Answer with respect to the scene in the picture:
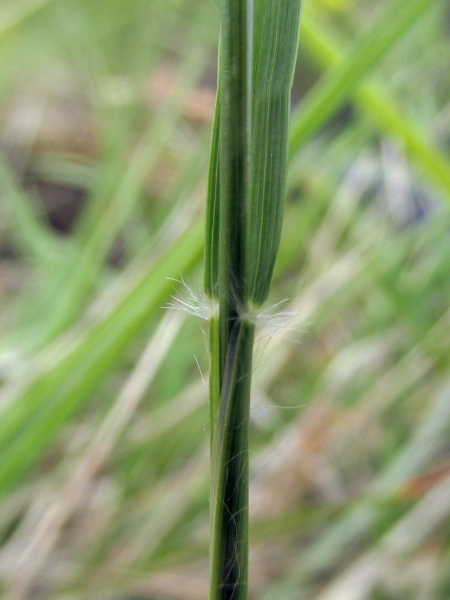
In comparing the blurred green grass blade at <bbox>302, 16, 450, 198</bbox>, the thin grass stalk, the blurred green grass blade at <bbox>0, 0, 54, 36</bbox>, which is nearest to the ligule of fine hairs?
the thin grass stalk

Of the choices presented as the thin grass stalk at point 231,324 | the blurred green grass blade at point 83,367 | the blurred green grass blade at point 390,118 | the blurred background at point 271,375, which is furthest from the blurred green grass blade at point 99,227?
the thin grass stalk at point 231,324

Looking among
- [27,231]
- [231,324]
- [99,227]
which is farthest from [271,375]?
[231,324]

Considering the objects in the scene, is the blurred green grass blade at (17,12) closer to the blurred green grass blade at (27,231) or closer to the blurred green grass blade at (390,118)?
the blurred green grass blade at (27,231)

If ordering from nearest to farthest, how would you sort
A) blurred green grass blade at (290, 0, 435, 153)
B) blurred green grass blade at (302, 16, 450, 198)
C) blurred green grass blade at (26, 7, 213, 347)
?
blurred green grass blade at (290, 0, 435, 153) → blurred green grass blade at (302, 16, 450, 198) → blurred green grass blade at (26, 7, 213, 347)

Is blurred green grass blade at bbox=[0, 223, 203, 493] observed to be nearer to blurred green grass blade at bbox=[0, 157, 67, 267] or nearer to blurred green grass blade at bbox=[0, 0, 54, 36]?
blurred green grass blade at bbox=[0, 157, 67, 267]

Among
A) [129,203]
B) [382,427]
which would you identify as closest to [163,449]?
[382,427]

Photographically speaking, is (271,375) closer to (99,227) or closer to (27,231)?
(99,227)

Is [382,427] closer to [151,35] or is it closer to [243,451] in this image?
[243,451]

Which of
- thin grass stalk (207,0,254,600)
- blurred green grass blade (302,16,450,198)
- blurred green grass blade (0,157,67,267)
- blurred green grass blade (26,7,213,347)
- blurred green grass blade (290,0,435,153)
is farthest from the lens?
blurred green grass blade (0,157,67,267)
